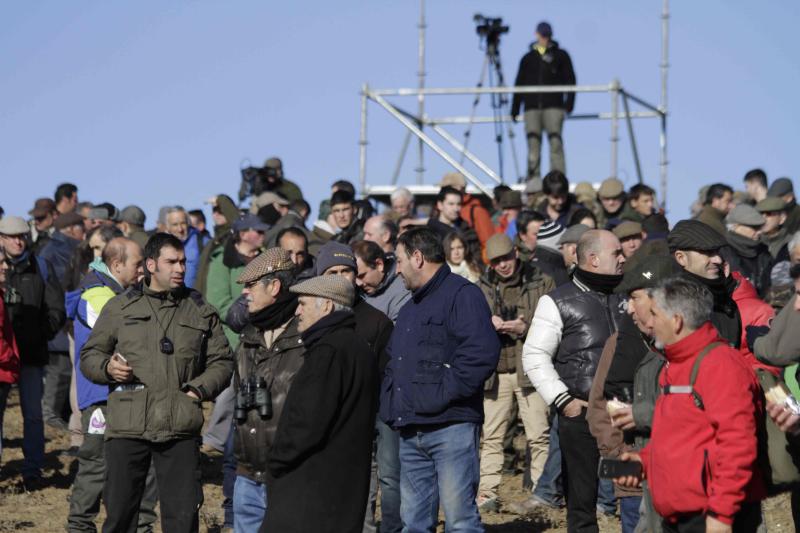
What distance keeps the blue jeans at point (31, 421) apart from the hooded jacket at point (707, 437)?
762 centimetres

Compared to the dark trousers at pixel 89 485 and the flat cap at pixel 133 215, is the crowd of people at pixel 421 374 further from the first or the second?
the flat cap at pixel 133 215

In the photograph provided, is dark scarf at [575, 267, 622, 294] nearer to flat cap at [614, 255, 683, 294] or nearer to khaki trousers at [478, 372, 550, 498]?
flat cap at [614, 255, 683, 294]

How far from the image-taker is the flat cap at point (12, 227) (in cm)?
1242

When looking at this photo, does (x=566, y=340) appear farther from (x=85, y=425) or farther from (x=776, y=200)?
(x=776, y=200)

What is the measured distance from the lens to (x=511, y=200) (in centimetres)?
1476

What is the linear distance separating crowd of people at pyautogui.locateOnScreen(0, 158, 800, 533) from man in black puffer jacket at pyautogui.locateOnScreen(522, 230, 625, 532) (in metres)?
0.01

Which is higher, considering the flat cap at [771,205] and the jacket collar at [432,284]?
the flat cap at [771,205]

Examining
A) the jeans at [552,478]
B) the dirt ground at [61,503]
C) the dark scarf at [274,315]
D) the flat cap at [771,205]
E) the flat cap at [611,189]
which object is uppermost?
the flat cap at [611,189]

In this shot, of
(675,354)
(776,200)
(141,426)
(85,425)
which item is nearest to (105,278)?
(85,425)

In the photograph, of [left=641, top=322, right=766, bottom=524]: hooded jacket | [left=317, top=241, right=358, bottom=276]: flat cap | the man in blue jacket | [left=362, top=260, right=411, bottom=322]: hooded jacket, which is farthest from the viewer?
[left=362, top=260, right=411, bottom=322]: hooded jacket

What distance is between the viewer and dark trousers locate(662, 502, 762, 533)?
582 centimetres

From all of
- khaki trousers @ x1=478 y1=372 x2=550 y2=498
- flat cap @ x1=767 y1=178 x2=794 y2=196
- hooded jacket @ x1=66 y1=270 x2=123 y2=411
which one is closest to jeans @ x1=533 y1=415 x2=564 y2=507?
khaki trousers @ x1=478 y1=372 x2=550 y2=498

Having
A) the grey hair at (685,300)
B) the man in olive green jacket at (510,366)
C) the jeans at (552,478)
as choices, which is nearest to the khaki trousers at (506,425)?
the man in olive green jacket at (510,366)

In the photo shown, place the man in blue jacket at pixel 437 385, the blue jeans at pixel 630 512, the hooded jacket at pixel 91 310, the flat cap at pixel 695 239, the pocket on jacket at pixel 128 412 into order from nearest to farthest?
1. the flat cap at pixel 695 239
2. the blue jeans at pixel 630 512
3. the man in blue jacket at pixel 437 385
4. the pocket on jacket at pixel 128 412
5. the hooded jacket at pixel 91 310
